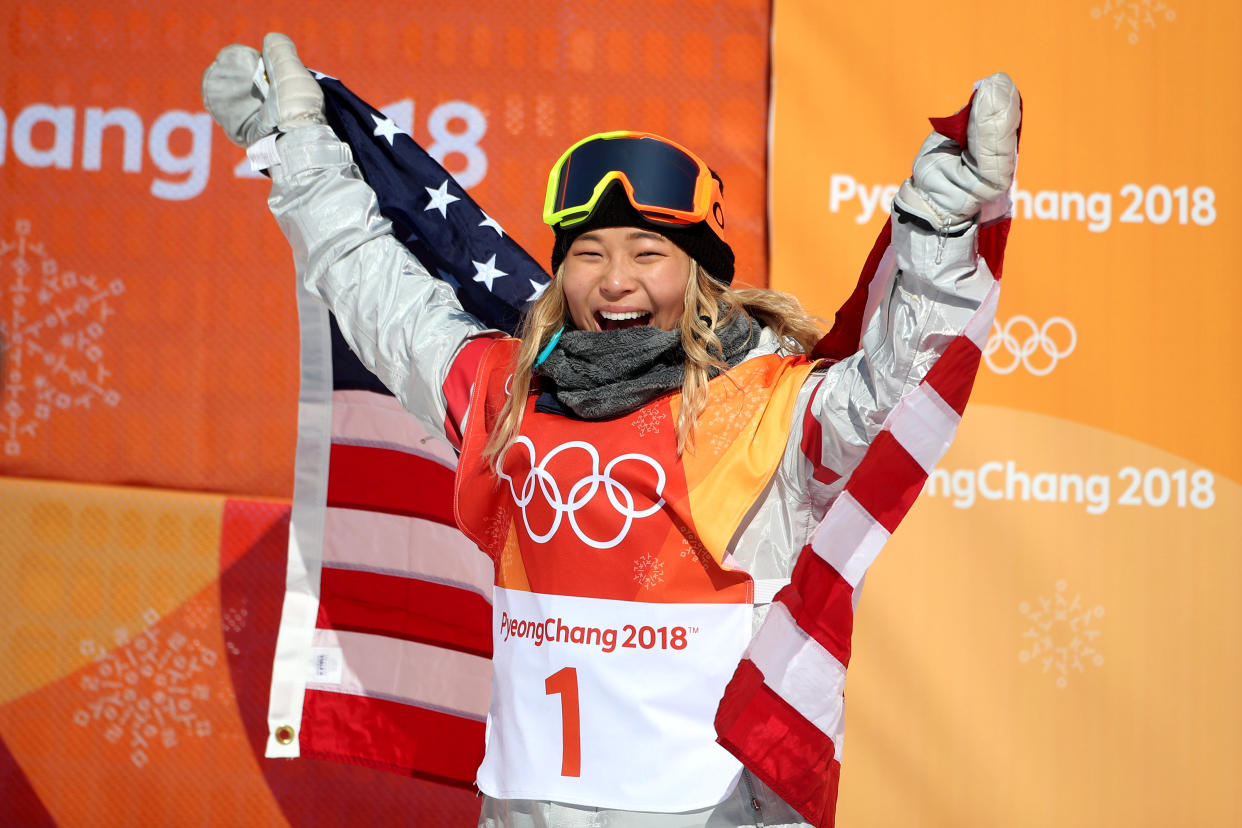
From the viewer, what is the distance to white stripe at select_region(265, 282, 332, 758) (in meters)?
2.42

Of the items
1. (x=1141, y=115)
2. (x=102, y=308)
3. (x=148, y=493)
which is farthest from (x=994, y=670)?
(x=102, y=308)

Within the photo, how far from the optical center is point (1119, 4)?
9.28ft

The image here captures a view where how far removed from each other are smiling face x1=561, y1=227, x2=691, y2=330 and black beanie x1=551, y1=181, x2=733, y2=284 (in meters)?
0.01

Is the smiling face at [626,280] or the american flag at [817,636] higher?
the smiling face at [626,280]

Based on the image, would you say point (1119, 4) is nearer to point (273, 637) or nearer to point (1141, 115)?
point (1141, 115)

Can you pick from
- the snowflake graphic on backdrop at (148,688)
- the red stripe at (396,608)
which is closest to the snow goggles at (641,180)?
the red stripe at (396,608)

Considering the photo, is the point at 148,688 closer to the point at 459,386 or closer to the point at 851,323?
the point at 459,386

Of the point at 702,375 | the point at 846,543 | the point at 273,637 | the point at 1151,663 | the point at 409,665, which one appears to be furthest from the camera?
the point at 273,637

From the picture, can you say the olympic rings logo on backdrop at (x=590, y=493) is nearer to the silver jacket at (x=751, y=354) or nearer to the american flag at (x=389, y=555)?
the silver jacket at (x=751, y=354)

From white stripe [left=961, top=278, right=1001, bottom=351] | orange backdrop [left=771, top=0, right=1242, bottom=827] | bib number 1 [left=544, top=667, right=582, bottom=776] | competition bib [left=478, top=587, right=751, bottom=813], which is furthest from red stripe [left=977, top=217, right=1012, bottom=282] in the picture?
orange backdrop [left=771, top=0, right=1242, bottom=827]

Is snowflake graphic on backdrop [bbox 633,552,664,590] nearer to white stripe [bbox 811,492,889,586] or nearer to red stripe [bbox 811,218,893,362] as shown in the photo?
A: white stripe [bbox 811,492,889,586]

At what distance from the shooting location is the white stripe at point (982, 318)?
1.42 m

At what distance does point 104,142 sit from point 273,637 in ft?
4.52

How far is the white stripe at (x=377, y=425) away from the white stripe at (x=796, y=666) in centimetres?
103
